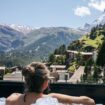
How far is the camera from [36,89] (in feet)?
11.9

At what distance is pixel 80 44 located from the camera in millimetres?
144750

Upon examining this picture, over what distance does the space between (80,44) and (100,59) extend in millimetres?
80547

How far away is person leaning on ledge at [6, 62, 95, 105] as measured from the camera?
3493 millimetres

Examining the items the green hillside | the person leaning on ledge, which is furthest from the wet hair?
the green hillside

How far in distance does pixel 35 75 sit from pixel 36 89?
150mm

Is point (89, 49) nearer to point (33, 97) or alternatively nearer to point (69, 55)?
point (69, 55)

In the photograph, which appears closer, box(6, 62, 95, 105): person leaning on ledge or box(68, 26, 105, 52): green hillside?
box(6, 62, 95, 105): person leaning on ledge

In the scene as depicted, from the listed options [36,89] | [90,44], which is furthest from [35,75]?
[90,44]

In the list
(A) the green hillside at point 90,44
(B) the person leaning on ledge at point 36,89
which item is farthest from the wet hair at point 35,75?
(A) the green hillside at point 90,44

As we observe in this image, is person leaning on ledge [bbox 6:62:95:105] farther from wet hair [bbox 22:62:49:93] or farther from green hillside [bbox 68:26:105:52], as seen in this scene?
green hillside [bbox 68:26:105:52]

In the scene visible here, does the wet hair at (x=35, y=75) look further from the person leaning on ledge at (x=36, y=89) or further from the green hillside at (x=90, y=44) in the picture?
the green hillside at (x=90, y=44)

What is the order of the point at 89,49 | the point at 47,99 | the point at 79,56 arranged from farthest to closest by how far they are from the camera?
1. the point at 89,49
2. the point at 79,56
3. the point at 47,99

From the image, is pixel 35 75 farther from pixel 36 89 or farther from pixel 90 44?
pixel 90 44

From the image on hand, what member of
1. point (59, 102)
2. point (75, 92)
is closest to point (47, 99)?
point (59, 102)
